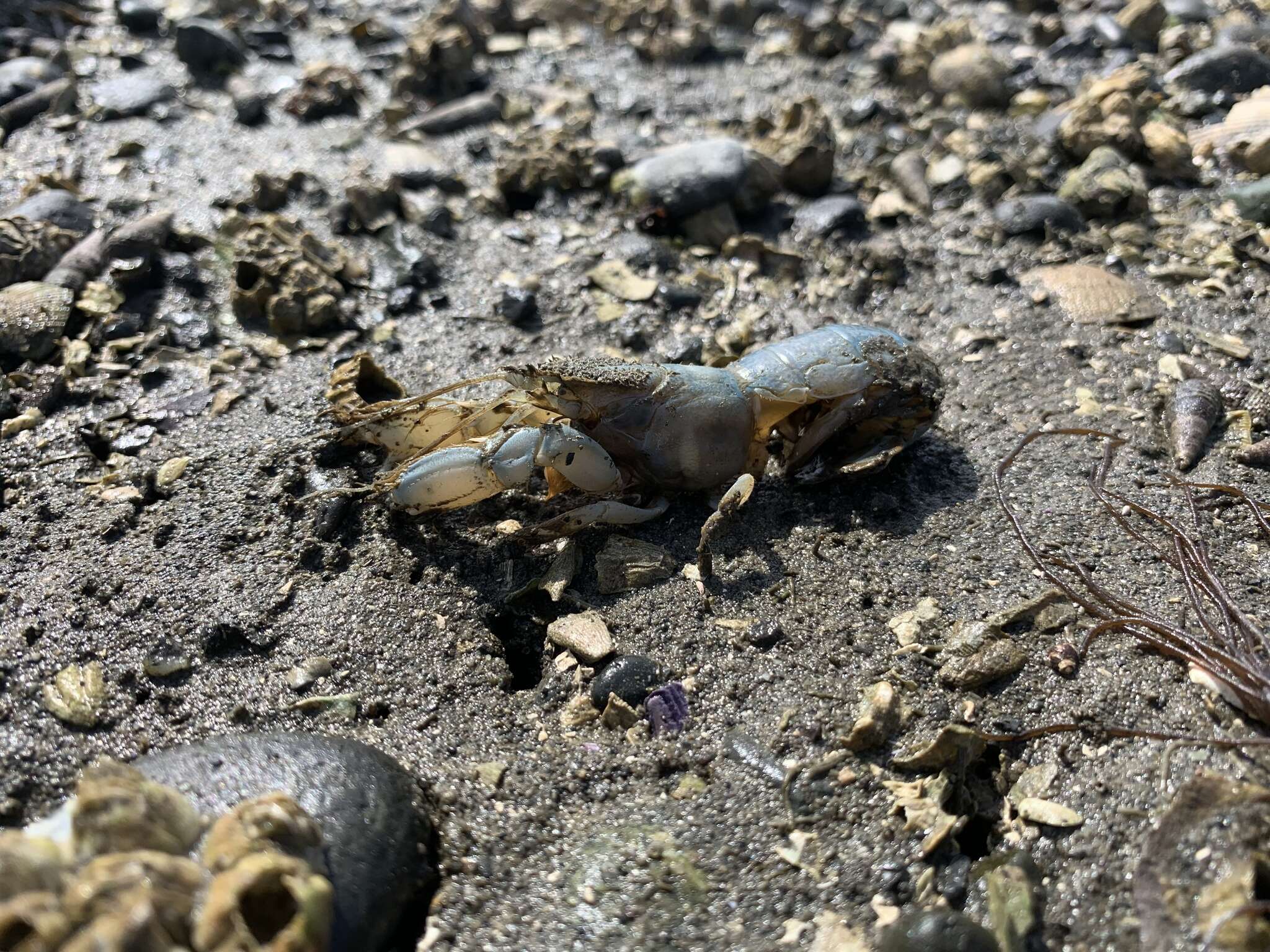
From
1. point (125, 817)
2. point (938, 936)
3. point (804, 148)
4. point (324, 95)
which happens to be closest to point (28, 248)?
point (324, 95)

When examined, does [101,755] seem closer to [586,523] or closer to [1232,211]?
[586,523]

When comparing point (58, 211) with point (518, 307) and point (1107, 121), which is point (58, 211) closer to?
point (518, 307)

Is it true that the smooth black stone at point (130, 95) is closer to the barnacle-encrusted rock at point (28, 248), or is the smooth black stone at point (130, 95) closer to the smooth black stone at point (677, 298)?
the barnacle-encrusted rock at point (28, 248)

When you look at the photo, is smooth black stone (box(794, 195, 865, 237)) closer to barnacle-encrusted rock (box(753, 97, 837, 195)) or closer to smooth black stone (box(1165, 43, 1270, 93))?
barnacle-encrusted rock (box(753, 97, 837, 195))

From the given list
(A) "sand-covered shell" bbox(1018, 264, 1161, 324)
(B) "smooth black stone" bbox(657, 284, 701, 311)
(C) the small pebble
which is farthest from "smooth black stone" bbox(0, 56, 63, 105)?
(A) "sand-covered shell" bbox(1018, 264, 1161, 324)

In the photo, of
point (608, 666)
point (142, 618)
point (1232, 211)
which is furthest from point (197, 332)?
point (1232, 211)

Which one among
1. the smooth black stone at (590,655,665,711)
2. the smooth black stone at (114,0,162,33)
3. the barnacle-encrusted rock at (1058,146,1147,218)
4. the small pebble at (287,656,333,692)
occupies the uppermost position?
the smooth black stone at (114,0,162,33)
